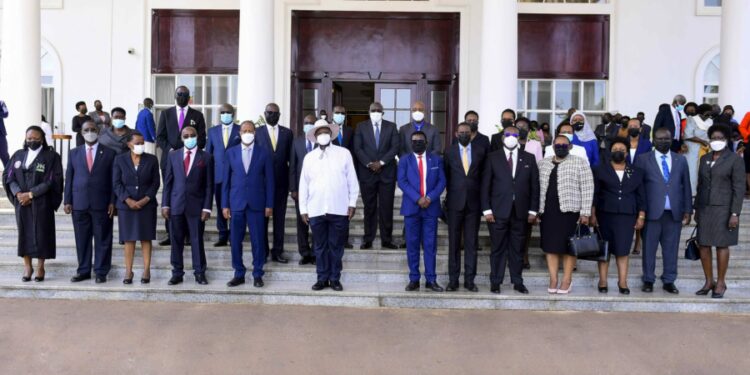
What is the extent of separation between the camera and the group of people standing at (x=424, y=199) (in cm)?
796

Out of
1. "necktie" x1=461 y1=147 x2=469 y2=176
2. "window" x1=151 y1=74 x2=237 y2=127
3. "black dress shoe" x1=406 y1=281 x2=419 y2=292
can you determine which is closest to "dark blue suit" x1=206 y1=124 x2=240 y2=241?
"black dress shoe" x1=406 y1=281 x2=419 y2=292

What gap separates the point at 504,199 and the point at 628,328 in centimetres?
198

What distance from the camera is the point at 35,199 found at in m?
8.24

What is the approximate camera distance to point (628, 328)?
6.98 m

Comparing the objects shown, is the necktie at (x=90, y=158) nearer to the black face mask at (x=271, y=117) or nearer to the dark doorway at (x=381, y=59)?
the black face mask at (x=271, y=117)

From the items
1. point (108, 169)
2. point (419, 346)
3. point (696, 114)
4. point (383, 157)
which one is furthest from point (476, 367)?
point (696, 114)

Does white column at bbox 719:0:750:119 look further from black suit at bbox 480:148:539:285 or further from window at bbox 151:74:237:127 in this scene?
window at bbox 151:74:237:127

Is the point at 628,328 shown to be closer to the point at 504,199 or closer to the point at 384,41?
the point at 504,199

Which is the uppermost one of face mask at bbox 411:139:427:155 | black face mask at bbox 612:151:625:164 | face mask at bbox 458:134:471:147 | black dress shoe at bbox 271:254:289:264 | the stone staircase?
face mask at bbox 458:134:471:147

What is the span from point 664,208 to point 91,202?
7.04 meters

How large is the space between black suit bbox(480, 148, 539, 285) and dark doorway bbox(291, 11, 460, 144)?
7.34 m

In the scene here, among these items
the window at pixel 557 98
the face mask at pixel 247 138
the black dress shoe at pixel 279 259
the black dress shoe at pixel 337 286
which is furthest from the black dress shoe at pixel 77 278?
the window at pixel 557 98

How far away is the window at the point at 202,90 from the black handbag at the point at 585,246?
977cm

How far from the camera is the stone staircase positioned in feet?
25.6
